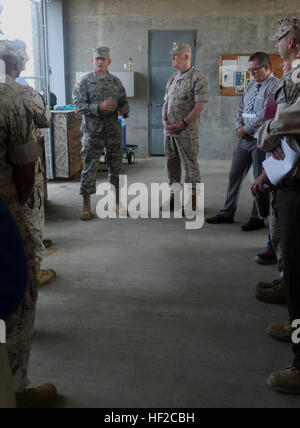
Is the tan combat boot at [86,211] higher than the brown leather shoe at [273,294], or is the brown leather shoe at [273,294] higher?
the tan combat boot at [86,211]

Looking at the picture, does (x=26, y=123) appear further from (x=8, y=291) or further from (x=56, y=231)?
(x=56, y=231)

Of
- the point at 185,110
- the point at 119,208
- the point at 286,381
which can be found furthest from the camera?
the point at 119,208

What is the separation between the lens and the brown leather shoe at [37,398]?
1.79 metres

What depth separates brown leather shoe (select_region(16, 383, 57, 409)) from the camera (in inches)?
70.7

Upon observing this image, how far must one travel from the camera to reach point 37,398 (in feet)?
5.98

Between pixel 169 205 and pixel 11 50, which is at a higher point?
pixel 11 50

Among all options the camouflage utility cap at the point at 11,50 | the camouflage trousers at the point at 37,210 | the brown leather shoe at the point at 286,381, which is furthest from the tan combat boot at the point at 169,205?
the brown leather shoe at the point at 286,381

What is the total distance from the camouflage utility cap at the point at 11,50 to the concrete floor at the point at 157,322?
1487mm

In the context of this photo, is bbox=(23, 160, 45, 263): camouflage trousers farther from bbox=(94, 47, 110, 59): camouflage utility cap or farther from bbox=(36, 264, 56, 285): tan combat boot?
bbox=(94, 47, 110, 59): camouflage utility cap

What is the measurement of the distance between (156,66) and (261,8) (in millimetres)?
2230

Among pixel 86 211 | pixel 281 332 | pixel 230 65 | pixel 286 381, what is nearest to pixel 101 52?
pixel 86 211

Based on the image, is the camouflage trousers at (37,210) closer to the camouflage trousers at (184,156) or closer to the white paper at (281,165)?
the white paper at (281,165)

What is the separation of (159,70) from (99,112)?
15.0 ft

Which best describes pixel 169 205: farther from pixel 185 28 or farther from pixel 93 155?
pixel 185 28
